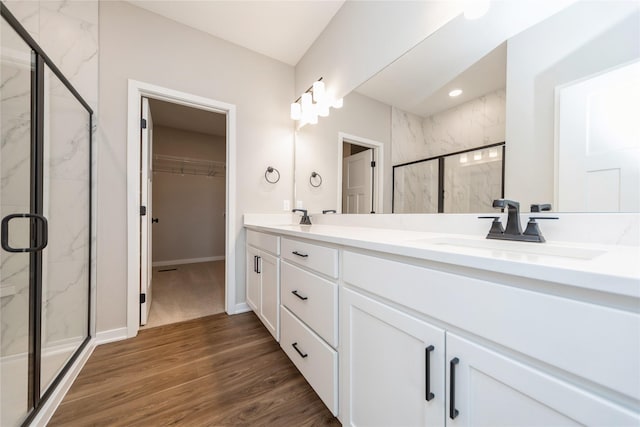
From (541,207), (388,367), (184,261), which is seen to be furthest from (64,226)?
(184,261)

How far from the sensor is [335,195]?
2.04 meters

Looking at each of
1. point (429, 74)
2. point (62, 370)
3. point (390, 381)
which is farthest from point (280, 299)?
point (429, 74)

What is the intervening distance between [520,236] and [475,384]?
22.1 inches

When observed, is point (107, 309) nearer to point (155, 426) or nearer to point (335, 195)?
point (155, 426)

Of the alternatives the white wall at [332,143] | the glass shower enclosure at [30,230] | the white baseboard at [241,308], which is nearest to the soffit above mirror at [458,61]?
the white wall at [332,143]

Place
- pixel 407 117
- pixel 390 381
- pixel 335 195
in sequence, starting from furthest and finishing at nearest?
pixel 335 195 → pixel 407 117 → pixel 390 381

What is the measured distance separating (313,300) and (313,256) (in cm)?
21

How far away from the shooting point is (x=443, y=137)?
1.25 metres

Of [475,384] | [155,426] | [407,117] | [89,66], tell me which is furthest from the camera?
[89,66]

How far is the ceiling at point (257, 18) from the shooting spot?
1.89 meters

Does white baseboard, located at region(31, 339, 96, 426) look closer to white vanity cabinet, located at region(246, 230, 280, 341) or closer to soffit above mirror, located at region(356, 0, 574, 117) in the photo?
white vanity cabinet, located at region(246, 230, 280, 341)

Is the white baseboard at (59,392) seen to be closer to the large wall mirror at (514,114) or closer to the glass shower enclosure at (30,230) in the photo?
the glass shower enclosure at (30,230)

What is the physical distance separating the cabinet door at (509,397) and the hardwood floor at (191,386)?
30.1 inches

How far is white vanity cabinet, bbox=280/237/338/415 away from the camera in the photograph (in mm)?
1013
